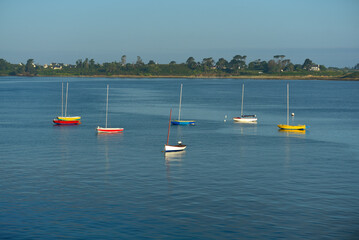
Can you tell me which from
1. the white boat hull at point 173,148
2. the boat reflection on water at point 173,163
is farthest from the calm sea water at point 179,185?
the white boat hull at point 173,148

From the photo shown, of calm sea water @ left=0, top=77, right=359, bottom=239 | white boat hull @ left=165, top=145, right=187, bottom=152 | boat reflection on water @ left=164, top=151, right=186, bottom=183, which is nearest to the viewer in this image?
calm sea water @ left=0, top=77, right=359, bottom=239

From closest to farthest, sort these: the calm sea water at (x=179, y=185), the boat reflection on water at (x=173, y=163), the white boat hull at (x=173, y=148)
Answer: the calm sea water at (x=179, y=185)
the boat reflection on water at (x=173, y=163)
the white boat hull at (x=173, y=148)

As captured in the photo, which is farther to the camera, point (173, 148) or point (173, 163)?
point (173, 148)

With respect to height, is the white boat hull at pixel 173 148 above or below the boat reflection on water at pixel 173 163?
above

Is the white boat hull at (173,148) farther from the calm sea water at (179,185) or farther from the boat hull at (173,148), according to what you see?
the calm sea water at (179,185)

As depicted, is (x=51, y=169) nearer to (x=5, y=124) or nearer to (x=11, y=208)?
(x=11, y=208)

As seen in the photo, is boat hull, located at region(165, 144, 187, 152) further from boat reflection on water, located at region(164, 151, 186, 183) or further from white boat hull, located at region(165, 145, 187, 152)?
boat reflection on water, located at region(164, 151, 186, 183)

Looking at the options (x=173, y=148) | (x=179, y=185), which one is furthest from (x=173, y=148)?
(x=179, y=185)

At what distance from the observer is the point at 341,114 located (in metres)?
153

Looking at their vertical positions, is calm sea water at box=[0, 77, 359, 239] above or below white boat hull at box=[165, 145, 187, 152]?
below

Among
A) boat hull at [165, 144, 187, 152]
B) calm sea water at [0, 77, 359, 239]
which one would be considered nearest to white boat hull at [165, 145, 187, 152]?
boat hull at [165, 144, 187, 152]

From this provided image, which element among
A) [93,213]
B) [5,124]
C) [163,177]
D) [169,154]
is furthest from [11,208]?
[5,124]

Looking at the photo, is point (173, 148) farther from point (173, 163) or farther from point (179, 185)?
point (179, 185)

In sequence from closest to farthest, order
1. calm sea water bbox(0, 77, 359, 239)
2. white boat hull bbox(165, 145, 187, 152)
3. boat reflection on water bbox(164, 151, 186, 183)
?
calm sea water bbox(0, 77, 359, 239), boat reflection on water bbox(164, 151, 186, 183), white boat hull bbox(165, 145, 187, 152)
